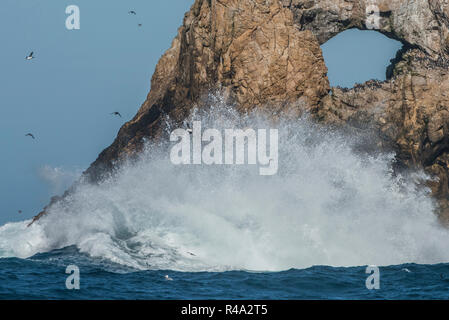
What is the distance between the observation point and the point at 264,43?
116 feet

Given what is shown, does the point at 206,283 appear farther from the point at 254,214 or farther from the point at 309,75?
the point at 309,75

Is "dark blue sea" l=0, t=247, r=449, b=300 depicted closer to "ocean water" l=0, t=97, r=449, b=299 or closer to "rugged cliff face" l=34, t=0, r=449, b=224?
"ocean water" l=0, t=97, r=449, b=299

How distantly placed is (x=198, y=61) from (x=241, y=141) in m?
5.27

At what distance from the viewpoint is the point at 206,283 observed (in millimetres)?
22078

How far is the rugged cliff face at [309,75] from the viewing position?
35.3 meters

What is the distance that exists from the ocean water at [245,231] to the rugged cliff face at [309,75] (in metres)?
0.97

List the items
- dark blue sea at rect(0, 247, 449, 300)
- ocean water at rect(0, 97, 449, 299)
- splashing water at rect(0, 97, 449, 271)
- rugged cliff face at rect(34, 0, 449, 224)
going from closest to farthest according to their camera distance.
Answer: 1. dark blue sea at rect(0, 247, 449, 300)
2. ocean water at rect(0, 97, 449, 299)
3. splashing water at rect(0, 97, 449, 271)
4. rugged cliff face at rect(34, 0, 449, 224)

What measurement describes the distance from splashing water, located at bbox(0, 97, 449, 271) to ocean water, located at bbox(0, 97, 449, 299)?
0.07 meters

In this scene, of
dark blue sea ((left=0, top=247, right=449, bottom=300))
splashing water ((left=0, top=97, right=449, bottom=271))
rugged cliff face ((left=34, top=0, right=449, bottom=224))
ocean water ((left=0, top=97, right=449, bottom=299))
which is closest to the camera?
dark blue sea ((left=0, top=247, right=449, bottom=300))

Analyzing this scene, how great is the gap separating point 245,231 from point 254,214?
59.7 inches

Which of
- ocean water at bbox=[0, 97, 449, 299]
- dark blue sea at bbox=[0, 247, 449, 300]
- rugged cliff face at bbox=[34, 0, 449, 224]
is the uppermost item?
rugged cliff face at bbox=[34, 0, 449, 224]

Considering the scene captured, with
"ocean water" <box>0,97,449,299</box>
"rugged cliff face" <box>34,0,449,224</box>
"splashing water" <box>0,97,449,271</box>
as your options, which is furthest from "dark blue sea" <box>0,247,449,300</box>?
"rugged cliff face" <box>34,0,449,224</box>

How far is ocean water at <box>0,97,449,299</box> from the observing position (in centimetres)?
2188

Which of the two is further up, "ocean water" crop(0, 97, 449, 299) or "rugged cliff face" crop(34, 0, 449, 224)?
"rugged cliff face" crop(34, 0, 449, 224)
